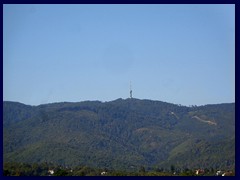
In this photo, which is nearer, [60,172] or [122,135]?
[60,172]

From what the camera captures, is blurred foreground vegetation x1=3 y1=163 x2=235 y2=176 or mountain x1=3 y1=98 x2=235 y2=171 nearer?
blurred foreground vegetation x1=3 y1=163 x2=235 y2=176

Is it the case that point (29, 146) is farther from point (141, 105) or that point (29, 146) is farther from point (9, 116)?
point (141, 105)

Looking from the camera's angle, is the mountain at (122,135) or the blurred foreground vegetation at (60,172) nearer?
the blurred foreground vegetation at (60,172)

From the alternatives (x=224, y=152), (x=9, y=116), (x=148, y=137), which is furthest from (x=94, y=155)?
(x=9, y=116)

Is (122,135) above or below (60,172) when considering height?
above
